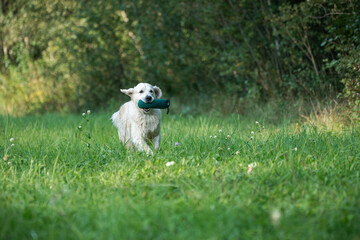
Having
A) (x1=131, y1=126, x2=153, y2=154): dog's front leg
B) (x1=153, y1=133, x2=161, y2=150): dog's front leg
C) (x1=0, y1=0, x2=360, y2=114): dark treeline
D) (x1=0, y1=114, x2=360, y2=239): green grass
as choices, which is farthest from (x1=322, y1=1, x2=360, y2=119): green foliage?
(x1=131, y1=126, x2=153, y2=154): dog's front leg

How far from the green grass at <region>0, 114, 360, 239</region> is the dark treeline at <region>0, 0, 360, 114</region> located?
376 centimetres

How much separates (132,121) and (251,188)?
7.35 ft

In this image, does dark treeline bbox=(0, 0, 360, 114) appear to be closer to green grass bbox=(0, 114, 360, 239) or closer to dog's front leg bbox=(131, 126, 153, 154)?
green grass bbox=(0, 114, 360, 239)

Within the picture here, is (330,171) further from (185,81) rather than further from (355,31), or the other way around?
(185,81)

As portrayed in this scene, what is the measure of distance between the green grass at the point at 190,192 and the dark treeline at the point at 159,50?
3765 millimetres

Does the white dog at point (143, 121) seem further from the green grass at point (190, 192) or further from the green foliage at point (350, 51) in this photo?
the green foliage at point (350, 51)

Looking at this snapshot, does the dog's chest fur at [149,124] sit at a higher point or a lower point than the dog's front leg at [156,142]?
higher

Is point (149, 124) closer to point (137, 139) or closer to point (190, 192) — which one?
point (137, 139)

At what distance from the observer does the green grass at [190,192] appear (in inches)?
90.4

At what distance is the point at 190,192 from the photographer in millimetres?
2893

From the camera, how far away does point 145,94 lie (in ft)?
15.0

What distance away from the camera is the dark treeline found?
26.0ft

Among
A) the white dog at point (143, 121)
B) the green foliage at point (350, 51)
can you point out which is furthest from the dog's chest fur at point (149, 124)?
the green foliage at point (350, 51)

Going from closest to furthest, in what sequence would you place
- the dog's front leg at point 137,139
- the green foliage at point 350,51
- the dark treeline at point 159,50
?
the dog's front leg at point 137,139 → the green foliage at point 350,51 → the dark treeline at point 159,50
